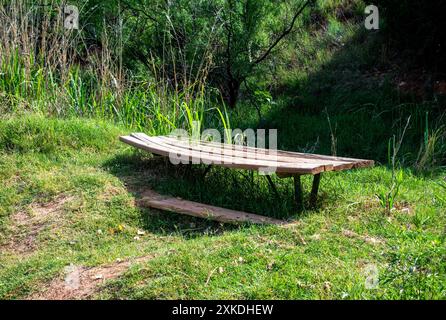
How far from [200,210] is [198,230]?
21 centimetres

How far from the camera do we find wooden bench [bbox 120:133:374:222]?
453cm

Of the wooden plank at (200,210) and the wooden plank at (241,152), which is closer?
the wooden plank at (200,210)

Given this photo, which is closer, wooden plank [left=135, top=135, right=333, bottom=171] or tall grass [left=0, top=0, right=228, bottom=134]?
wooden plank [left=135, top=135, right=333, bottom=171]

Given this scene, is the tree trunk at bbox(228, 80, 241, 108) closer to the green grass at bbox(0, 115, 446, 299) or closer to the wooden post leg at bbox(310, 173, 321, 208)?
the green grass at bbox(0, 115, 446, 299)

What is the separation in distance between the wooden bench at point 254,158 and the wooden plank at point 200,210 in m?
0.13

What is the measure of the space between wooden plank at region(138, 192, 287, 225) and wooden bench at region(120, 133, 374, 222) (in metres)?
0.13

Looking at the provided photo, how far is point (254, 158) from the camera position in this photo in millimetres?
5094

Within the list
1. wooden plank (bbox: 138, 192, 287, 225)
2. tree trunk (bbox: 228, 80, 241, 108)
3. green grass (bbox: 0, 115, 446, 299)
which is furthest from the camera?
tree trunk (bbox: 228, 80, 241, 108)

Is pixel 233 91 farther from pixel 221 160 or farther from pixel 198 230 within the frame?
pixel 198 230

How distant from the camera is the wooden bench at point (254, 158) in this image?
178 inches

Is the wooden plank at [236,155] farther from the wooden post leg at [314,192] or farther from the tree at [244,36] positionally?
the tree at [244,36]

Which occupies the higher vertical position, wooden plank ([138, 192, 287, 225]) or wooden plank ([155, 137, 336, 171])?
wooden plank ([155, 137, 336, 171])

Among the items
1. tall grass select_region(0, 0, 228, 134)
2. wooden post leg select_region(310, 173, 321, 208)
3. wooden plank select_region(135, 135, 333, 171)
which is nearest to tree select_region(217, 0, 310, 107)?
tall grass select_region(0, 0, 228, 134)

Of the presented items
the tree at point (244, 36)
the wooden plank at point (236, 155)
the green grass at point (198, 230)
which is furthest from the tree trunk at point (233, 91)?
the wooden plank at point (236, 155)
